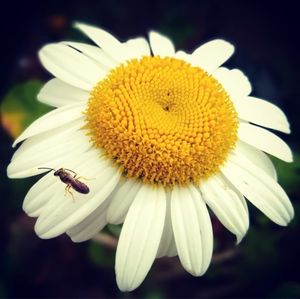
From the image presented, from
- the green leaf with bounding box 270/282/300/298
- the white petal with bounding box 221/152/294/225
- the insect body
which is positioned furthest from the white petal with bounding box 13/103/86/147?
the green leaf with bounding box 270/282/300/298

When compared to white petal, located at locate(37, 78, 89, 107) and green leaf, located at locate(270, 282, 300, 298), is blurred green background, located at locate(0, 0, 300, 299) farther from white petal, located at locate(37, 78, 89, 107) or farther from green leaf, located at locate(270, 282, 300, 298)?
white petal, located at locate(37, 78, 89, 107)

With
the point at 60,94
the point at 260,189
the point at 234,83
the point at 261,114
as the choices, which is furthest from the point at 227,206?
the point at 60,94

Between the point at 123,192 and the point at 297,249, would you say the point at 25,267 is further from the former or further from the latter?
the point at 297,249

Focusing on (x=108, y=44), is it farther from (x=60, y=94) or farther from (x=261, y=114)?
(x=261, y=114)

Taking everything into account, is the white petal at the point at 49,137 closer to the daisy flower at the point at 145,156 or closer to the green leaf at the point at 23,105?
the daisy flower at the point at 145,156

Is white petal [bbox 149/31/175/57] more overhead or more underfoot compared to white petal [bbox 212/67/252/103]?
more overhead

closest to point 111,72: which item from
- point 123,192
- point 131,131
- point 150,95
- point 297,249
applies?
point 150,95
